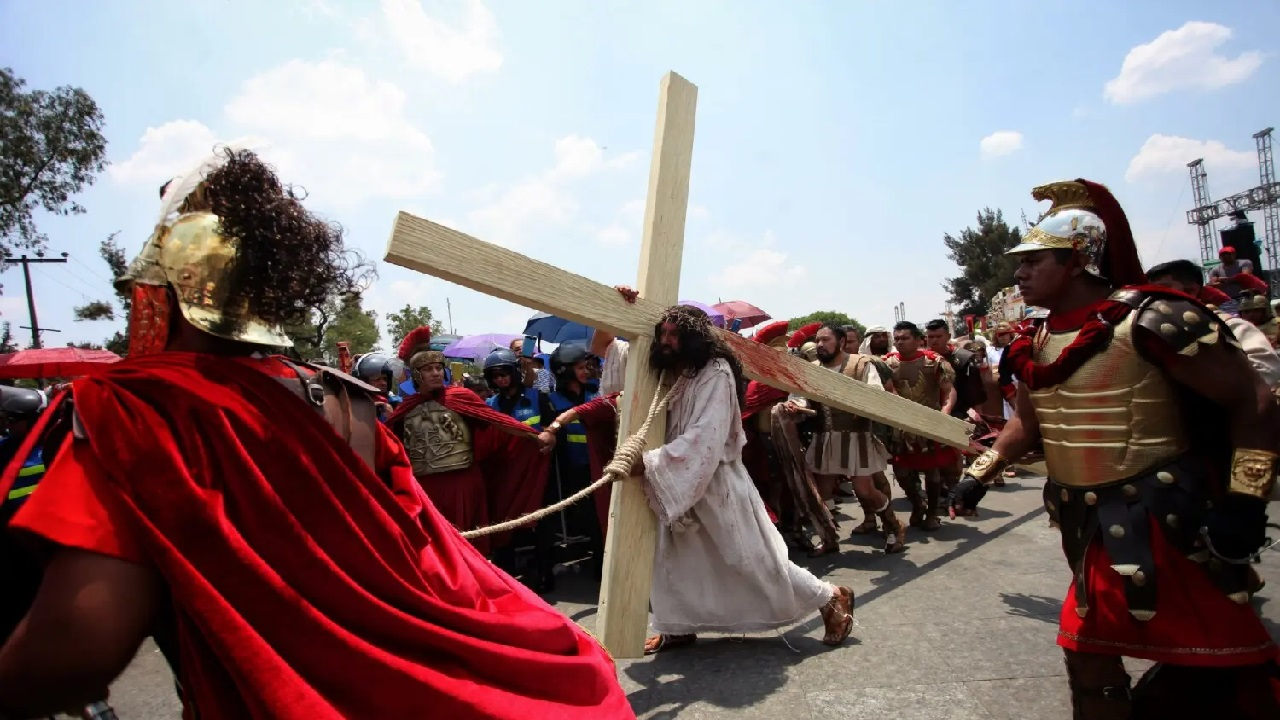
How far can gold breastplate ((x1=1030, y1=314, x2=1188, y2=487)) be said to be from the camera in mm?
2312

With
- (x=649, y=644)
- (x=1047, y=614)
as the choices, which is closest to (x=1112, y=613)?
(x=1047, y=614)

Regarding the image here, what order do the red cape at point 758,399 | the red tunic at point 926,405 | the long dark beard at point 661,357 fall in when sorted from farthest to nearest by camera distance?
the red tunic at point 926,405 → the red cape at point 758,399 → the long dark beard at point 661,357

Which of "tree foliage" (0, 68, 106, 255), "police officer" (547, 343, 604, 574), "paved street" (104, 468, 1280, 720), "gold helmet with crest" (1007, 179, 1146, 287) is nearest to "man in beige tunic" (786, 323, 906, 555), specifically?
"paved street" (104, 468, 1280, 720)

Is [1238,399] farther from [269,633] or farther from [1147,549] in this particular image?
[269,633]

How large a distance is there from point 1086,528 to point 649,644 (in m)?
2.27

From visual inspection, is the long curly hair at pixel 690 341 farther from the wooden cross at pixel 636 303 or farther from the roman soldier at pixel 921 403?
the roman soldier at pixel 921 403

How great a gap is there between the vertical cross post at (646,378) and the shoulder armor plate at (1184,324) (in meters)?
1.97

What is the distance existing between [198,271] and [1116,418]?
8.69ft

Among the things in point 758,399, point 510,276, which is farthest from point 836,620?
point 758,399

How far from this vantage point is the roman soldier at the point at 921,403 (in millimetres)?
6363

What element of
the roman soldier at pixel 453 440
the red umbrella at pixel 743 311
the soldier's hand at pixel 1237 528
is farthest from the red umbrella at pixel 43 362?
the red umbrella at pixel 743 311

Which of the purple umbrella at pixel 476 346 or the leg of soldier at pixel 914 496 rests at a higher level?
the purple umbrella at pixel 476 346

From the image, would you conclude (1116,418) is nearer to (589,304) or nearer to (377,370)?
(589,304)

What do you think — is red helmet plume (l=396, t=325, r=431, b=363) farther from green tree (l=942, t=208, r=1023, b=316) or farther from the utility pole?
green tree (l=942, t=208, r=1023, b=316)
